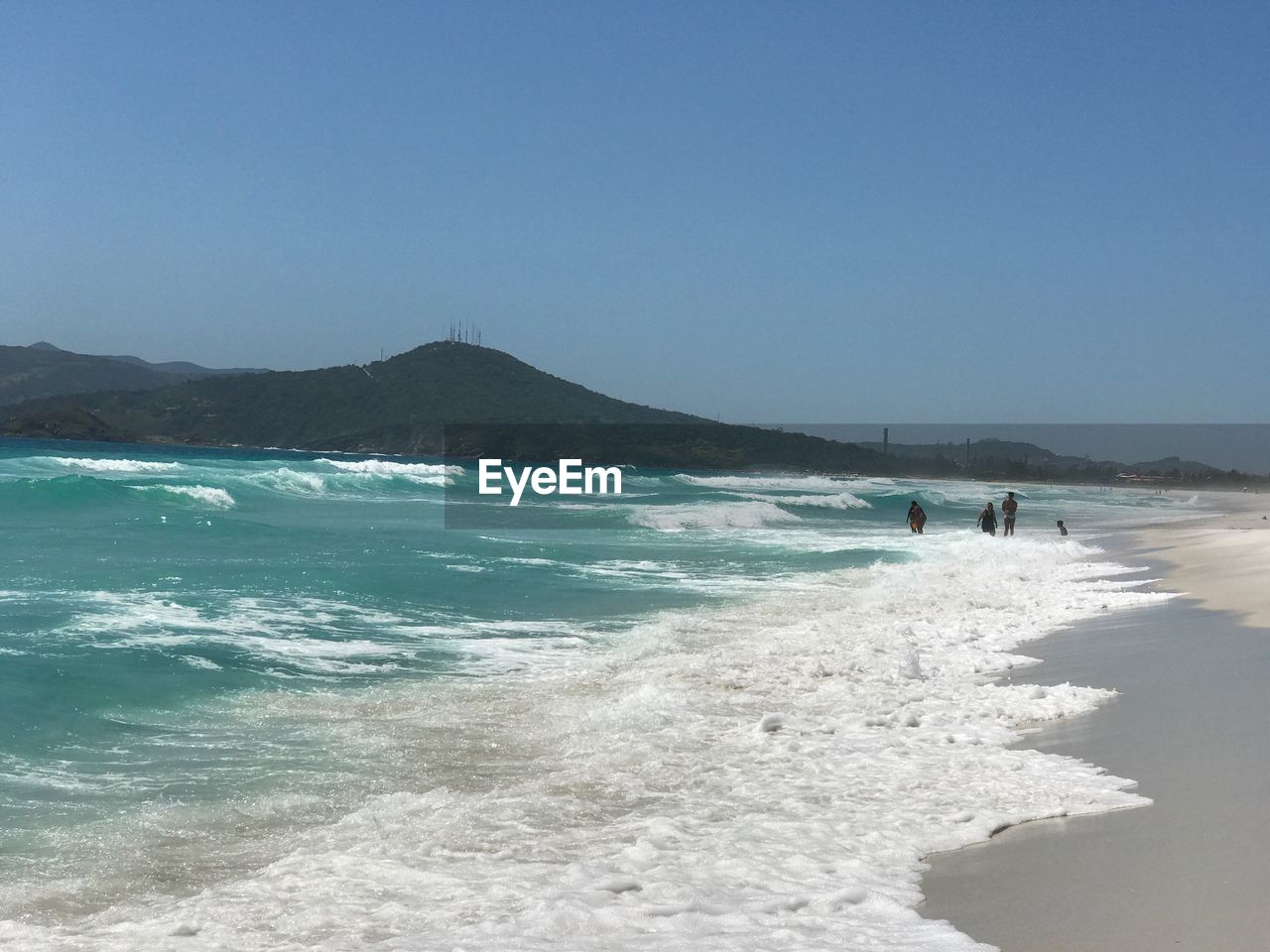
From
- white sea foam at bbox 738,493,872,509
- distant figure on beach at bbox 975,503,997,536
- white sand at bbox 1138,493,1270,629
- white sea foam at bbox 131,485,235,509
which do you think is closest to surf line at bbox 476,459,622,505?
white sea foam at bbox 738,493,872,509

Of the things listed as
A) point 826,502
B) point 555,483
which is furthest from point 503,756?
point 555,483

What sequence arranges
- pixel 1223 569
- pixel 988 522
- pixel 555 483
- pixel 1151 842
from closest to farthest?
1. pixel 1151 842
2. pixel 1223 569
3. pixel 988 522
4. pixel 555 483

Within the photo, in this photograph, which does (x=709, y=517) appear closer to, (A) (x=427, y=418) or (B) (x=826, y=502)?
(B) (x=826, y=502)

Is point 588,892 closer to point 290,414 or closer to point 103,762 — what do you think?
point 103,762

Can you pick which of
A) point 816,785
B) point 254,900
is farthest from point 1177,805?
point 254,900

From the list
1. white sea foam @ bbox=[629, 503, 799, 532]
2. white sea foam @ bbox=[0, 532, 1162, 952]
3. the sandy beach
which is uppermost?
the sandy beach

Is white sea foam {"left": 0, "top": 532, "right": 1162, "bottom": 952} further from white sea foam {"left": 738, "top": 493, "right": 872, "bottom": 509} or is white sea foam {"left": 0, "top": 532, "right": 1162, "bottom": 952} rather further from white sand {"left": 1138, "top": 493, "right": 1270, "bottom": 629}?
white sea foam {"left": 738, "top": 493, "right": 872, "bottom": 509}

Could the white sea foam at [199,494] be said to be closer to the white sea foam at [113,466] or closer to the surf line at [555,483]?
the surf line at [555,483]
